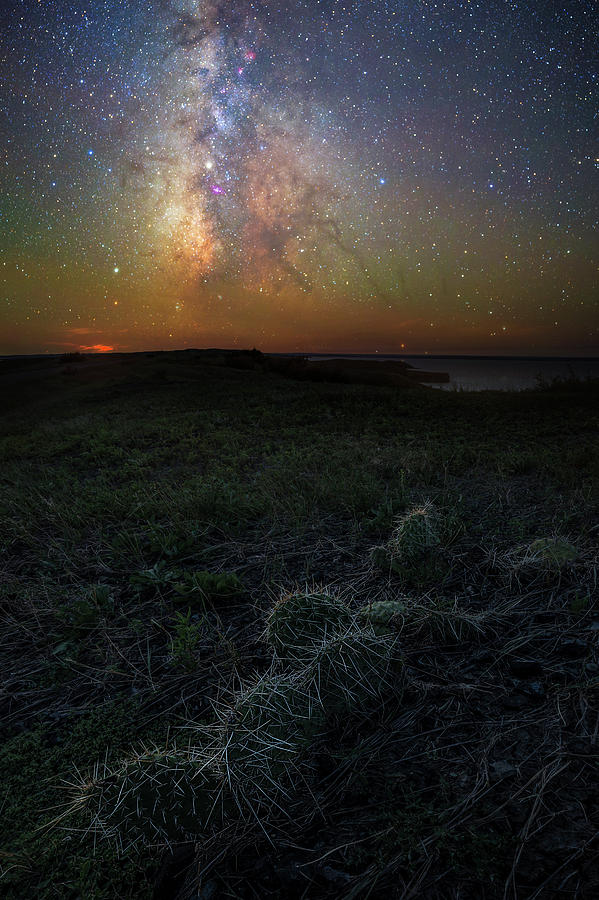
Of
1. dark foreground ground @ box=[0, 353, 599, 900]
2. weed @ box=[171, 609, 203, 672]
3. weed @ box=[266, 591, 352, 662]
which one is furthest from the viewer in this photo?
weed @ box=[171, 609, 203, 672]

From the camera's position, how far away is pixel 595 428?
8.13 metres

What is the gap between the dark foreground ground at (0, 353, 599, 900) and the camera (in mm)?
1423

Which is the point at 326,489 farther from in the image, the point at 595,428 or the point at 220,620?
the point at 595,428

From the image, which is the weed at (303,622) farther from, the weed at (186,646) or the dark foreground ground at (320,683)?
the weed at (186,646)

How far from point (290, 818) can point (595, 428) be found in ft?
29.2

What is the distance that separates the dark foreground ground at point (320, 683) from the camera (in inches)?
56.0

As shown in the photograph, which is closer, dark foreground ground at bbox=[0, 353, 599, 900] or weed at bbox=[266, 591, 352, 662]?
dark foreground ground at bbox=[0, 353, 599, 900]

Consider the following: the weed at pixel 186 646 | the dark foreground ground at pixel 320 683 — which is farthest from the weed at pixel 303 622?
the weed at pixel 186 646

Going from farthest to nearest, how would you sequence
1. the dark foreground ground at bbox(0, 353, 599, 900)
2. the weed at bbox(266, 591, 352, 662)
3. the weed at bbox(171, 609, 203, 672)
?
the weed at bbox(171, 609, 203, 672) < the weed at bbox(266, 591, 352, 662) < the dark foreground ground at bbox(0, 353, 599, 900)

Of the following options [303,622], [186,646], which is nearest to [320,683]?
[303,622]

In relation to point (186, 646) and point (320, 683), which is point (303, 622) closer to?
point (320, 683)

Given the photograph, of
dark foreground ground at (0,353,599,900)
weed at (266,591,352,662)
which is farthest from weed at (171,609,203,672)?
weed at (266,591,352,662)

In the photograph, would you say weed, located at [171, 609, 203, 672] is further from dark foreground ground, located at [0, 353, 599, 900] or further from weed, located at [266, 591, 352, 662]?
weed, located at [266, 591, 352, 662]

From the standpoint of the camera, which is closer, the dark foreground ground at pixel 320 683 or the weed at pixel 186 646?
the dark foreground ground at pixel 320 683
